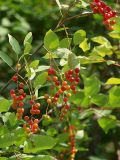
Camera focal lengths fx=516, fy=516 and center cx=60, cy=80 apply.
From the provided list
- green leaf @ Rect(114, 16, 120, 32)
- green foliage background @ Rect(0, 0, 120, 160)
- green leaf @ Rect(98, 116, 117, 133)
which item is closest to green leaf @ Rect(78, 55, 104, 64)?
green foliage background @ Rect(0, 0, 120, 160)

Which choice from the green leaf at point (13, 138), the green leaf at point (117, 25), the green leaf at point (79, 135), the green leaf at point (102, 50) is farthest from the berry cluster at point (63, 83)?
the green leaf at point (79, 135)

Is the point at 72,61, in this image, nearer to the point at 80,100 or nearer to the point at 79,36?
the point at 79,36

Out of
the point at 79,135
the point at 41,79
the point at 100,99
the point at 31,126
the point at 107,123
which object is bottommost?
the point at 79,135

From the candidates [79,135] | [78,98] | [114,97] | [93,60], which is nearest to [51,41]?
[93,60]

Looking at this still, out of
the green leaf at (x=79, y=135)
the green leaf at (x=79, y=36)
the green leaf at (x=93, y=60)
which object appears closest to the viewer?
the green leaf at (x=79, y=36)

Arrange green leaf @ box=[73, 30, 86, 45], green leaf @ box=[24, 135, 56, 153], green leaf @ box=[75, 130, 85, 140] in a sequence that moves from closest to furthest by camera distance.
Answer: green leaf @ box=[24, 135, 56, 153] → green leaf @ box=[73, 30, 86, 45] → green leaf @ box=[75, 130, 85, 140]

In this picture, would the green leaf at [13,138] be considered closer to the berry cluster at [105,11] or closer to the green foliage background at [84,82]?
the green foliage background at [84,82]

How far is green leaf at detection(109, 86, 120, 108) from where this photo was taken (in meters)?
1.89

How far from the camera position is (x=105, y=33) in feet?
9.59

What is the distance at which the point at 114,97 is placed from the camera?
191cm

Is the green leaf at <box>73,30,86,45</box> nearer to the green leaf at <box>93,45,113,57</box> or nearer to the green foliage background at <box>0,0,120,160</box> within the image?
the green foliage background at <box>0,0,120,160</box>

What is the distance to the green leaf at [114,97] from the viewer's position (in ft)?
6.19

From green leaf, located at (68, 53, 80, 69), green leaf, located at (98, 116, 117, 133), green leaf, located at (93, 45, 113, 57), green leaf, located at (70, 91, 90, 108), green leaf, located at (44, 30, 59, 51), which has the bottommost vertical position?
green leaf, located at (98, 116, 117, 133)

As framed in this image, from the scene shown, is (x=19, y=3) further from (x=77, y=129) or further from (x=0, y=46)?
(x=77, y=129)
